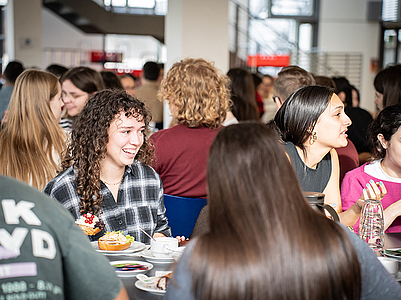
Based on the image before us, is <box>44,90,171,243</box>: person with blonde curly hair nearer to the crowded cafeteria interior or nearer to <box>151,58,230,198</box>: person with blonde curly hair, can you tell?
the crowded cafeteria interior

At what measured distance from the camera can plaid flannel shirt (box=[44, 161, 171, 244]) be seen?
1.96m

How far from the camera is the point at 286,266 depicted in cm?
97

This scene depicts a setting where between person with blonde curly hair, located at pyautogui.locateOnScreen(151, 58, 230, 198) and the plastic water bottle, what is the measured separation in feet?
3.77

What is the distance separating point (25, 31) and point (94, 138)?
8427 millimetres

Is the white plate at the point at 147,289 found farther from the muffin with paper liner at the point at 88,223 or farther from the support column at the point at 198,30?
the support column at the point at 198,30

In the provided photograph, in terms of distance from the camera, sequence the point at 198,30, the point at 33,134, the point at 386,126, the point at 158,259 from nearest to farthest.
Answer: the point at 158,259, the point at 386,126, the point at 33,134, the point at 198,30

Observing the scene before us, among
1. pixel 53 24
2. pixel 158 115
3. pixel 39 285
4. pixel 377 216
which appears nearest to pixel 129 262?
pixel 39 285

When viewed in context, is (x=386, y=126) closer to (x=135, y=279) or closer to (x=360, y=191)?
(x=360, y=191)

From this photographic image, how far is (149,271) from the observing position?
1.54 m

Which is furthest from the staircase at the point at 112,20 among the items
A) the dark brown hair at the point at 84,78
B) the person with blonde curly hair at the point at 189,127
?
the person with blonde curly hair at the point at 189,127

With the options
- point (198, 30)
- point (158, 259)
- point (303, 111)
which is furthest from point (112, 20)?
point (158, 259)

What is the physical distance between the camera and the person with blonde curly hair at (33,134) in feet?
8.18

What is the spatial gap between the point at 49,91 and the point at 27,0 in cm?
760

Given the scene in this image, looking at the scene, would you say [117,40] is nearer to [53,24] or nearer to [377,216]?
[53,24]
